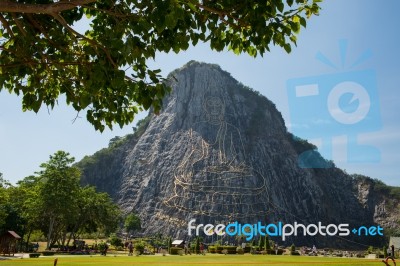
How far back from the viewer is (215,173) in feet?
414

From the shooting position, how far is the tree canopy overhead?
532cm

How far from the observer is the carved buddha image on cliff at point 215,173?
11912 centimetres

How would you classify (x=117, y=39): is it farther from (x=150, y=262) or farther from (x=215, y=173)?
(x=215, y=173)

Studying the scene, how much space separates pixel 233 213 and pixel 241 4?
11453cm

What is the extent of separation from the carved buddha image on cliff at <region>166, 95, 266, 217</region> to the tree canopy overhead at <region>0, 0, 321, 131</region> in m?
111

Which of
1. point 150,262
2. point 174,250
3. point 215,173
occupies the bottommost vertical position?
point 174,250

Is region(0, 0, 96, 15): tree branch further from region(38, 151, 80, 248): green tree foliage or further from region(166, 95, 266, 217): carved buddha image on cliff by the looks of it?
region(166, 95, 266, 217): carved buddha image on cliff

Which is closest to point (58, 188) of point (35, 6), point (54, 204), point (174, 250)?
point (54, 204)

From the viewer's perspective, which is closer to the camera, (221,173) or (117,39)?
(117,39)

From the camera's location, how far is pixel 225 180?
125 metres

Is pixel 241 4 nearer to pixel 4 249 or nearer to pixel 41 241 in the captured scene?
pixel 4 249

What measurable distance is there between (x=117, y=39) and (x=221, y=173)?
12230 centimetres

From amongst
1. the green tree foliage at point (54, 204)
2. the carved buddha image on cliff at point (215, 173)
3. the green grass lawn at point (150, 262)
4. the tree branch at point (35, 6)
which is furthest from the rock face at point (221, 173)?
the tree branch at point (35, 6)

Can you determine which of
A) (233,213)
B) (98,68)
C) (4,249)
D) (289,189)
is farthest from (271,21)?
(289,189)
